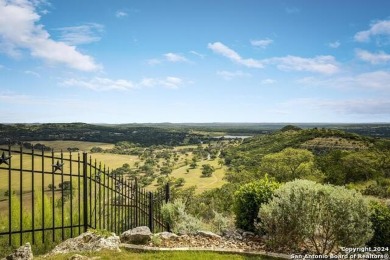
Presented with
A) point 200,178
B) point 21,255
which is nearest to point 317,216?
point 21,255

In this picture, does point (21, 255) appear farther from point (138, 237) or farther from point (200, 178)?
point (200, 178)

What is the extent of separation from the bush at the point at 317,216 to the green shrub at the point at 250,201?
254cm

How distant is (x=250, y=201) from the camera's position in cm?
1133

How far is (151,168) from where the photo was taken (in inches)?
3787

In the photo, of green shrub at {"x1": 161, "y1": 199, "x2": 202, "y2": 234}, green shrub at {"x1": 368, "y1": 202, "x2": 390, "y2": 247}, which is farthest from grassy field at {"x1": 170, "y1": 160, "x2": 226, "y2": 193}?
green shrub at {"x1": 368, "y1": 202, "x2": 390, "y2": 247}

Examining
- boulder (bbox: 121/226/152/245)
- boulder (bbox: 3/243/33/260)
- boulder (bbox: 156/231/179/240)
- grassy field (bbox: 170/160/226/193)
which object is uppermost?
boulder (bbox: 3/243/33/260)

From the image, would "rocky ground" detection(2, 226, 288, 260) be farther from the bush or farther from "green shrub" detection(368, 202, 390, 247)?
"green shrub" detection(368, 202, 390, 247)

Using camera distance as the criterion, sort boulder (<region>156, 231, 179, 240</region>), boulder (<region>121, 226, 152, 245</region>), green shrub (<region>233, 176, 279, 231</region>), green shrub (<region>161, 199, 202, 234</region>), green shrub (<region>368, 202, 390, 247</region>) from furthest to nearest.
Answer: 1. green shrub (<region>161, 199, 202, 234</region>)
2. green shrub (<region>233, 176, 279, 231</region>)
3. green shrub (<region>368, 202, 390, 247</region>)
4. boulder (<region>156, 231, 179, 240</region>)
5. boulder (<region>121, 226, 152, 245</region>)

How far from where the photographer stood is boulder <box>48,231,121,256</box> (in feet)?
25.4

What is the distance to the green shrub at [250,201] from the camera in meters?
11.1

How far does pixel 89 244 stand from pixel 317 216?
5.67 metres

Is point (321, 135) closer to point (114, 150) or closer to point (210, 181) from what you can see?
point (210, 181)

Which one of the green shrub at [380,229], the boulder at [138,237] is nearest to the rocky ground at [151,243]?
the boulder at [138,237]

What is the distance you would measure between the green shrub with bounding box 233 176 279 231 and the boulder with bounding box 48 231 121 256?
4659mm
